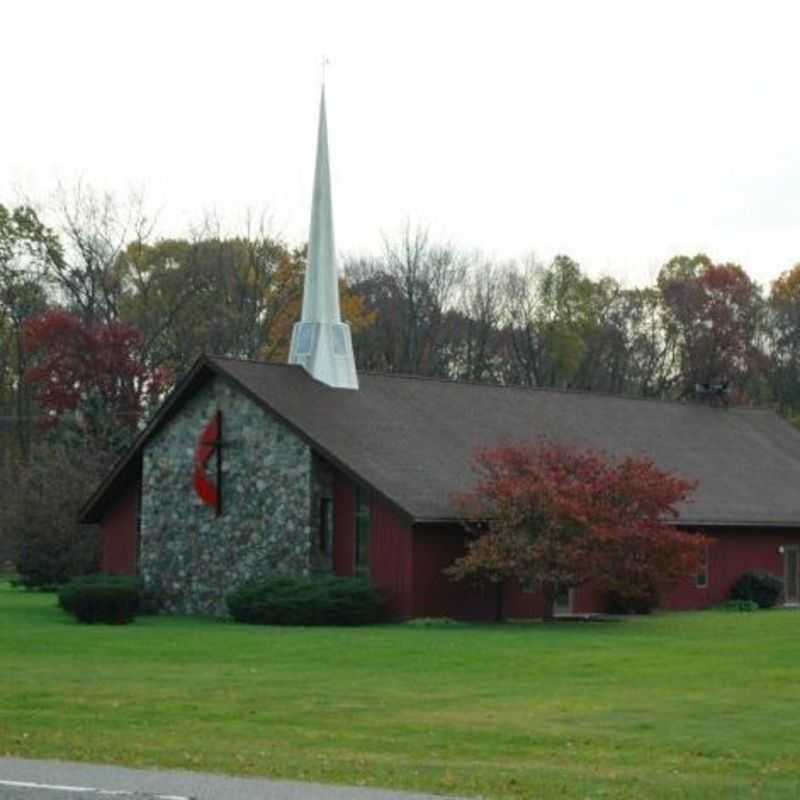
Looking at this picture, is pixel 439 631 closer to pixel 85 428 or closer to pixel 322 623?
pixel 322 623

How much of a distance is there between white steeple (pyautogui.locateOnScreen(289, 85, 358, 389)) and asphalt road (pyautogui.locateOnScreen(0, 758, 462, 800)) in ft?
92.2

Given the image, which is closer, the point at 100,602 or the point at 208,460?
the point at 100,602

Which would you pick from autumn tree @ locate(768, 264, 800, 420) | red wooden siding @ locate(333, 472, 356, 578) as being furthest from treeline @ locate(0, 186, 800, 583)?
red wooden siding @ locate(333, 472, 356, 578)

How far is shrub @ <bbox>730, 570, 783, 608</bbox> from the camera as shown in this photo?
149 ft

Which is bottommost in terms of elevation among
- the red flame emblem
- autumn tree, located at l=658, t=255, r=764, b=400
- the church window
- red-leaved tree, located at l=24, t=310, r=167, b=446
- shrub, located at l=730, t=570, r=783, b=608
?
shrub, located at l=730, t=570, r=783, b=608

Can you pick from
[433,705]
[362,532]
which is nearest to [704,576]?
[362,532]

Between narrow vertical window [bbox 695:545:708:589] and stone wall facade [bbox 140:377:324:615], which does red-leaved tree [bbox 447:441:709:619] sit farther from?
narrow vertical window [bbox 695:545:708:589]

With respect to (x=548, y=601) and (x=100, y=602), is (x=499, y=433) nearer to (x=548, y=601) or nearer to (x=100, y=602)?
(x=548, y=601)

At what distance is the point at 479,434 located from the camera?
143 feet

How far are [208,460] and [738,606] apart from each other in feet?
46.0

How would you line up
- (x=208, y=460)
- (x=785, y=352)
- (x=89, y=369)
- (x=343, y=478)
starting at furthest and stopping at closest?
(x=785, y=352) → (x=89, y=369) → (x=208, y=460) → (x=343, y=478)

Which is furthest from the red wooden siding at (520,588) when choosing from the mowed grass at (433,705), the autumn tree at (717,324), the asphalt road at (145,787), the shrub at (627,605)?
the autumn tree at (717,324)

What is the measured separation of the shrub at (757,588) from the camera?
45.4 m

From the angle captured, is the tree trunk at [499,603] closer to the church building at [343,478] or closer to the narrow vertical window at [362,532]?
the church building at [343,478]
